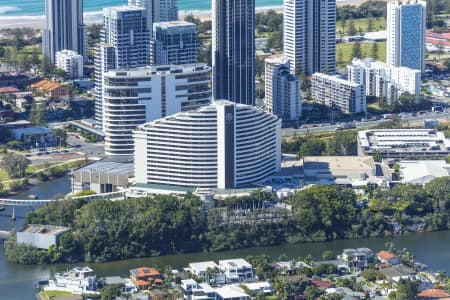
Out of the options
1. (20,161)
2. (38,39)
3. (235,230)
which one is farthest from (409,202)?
(38,39)

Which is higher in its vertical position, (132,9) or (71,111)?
(132,9)

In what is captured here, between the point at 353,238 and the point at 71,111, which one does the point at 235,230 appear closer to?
the point at 353,238

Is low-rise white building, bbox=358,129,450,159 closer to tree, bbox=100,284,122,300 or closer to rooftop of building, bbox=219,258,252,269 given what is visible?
rooftop of building, bbox=219,258,252,269

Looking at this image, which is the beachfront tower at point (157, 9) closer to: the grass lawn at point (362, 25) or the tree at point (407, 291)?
the grass lawn at point (362, 25)

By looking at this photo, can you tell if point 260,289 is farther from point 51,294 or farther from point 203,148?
point 203,148

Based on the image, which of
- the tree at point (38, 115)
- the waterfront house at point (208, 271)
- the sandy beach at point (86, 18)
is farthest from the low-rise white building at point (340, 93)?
the waterfront house at point (208, 271)

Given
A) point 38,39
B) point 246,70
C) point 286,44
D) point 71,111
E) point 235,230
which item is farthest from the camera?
point 38,39

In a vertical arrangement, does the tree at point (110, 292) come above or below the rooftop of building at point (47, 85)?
below
